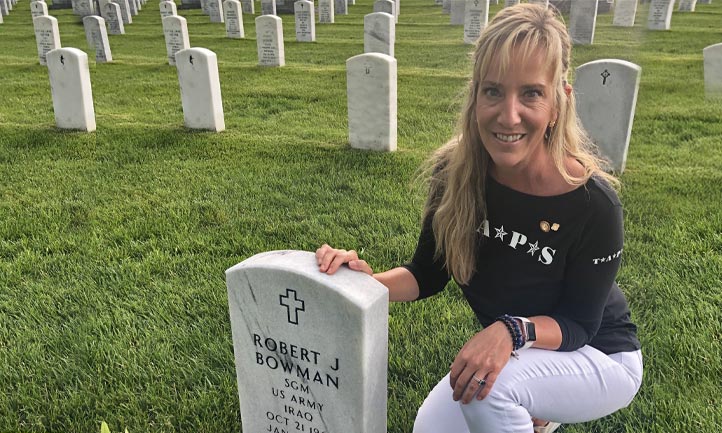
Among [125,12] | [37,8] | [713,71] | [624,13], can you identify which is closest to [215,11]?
[125,12]

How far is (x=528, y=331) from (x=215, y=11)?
60.2ft

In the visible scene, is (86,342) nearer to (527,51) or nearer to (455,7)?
(527,51)

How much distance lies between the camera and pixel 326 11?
1678cm

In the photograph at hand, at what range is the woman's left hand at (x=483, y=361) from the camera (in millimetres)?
1684

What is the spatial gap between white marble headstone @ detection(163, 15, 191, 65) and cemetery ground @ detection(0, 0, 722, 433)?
2.93m

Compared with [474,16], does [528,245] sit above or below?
above

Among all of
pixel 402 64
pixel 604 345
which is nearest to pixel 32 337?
pixel 604 345

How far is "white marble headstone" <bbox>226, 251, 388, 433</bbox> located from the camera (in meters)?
1.80

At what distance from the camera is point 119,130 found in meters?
6.89

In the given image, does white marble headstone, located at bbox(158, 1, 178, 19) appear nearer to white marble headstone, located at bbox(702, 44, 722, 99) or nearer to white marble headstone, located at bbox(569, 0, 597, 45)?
white marble headstone, located at bbox(569, 0, 597, 45)

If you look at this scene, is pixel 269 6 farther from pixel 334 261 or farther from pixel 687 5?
pixel 334 261

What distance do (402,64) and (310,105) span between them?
329 cm

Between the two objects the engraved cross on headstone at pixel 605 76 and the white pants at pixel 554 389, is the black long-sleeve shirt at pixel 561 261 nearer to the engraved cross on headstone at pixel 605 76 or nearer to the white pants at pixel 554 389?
the white pants at pixel 554 389

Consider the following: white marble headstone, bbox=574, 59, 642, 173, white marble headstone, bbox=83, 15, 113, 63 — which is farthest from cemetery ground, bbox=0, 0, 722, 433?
white marble headstone, bbox=83, 15, 113, 63
